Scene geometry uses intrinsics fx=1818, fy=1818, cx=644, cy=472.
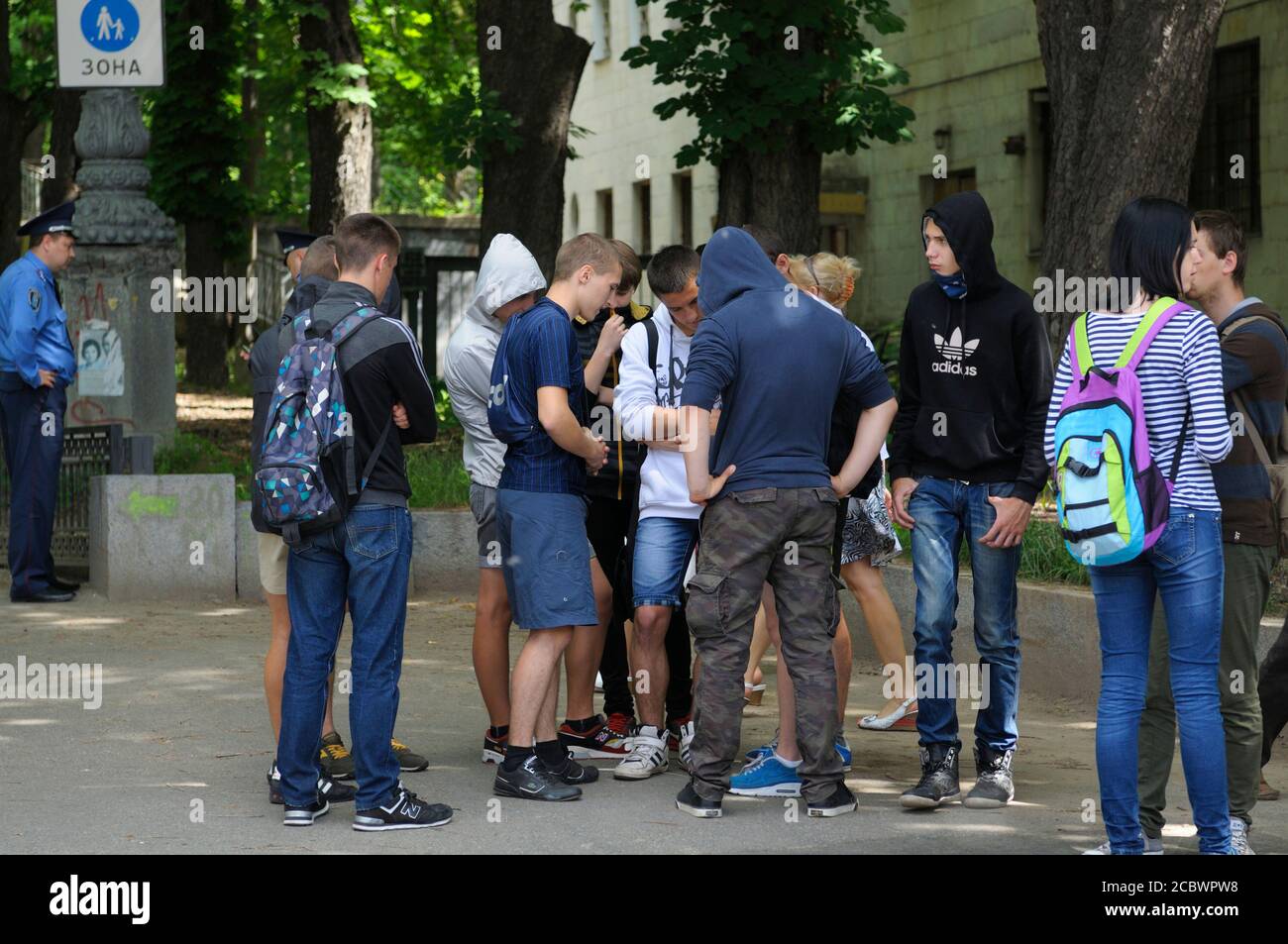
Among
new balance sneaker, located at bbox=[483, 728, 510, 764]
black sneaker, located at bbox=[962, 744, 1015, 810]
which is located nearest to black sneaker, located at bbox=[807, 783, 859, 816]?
black sneaker, located at bbox=[962, 744, 1015, 810]

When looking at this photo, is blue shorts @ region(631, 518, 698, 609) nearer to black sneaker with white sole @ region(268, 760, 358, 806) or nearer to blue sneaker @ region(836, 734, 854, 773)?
blue sneaker @ region(836, 734, 854, 773)

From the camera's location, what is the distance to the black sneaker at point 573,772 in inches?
266

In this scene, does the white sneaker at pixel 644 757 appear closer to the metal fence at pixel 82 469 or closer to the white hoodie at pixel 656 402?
the white hoodie at pixel 656 402

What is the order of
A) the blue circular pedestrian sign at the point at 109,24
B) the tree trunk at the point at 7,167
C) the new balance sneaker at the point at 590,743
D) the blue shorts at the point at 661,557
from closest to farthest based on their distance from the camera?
the blue shorts at the point at 661,557
the new balance sneaker at the point at 590,743
the blue circular pedestrian sign at the point at 109,24
the tree trunk at the point at 7,167

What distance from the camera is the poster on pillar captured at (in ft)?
39.9

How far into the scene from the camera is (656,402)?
22.5ft

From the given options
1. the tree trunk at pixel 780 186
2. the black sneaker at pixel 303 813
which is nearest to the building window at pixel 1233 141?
the tree trunk at pixel 780 186

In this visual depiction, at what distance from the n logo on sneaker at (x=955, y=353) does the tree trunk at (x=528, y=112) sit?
9.59 meters

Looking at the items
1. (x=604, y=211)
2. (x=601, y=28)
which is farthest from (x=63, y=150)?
(x=604, y=211)

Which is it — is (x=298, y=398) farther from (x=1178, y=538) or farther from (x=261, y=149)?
(x=261, y=149)

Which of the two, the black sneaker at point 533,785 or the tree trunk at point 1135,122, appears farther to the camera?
the tree trunk at point 1135,122

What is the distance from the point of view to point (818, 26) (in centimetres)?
1606

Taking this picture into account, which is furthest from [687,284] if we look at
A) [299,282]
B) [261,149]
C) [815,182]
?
[261,149]

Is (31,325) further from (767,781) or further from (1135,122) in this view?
(1135,122)
